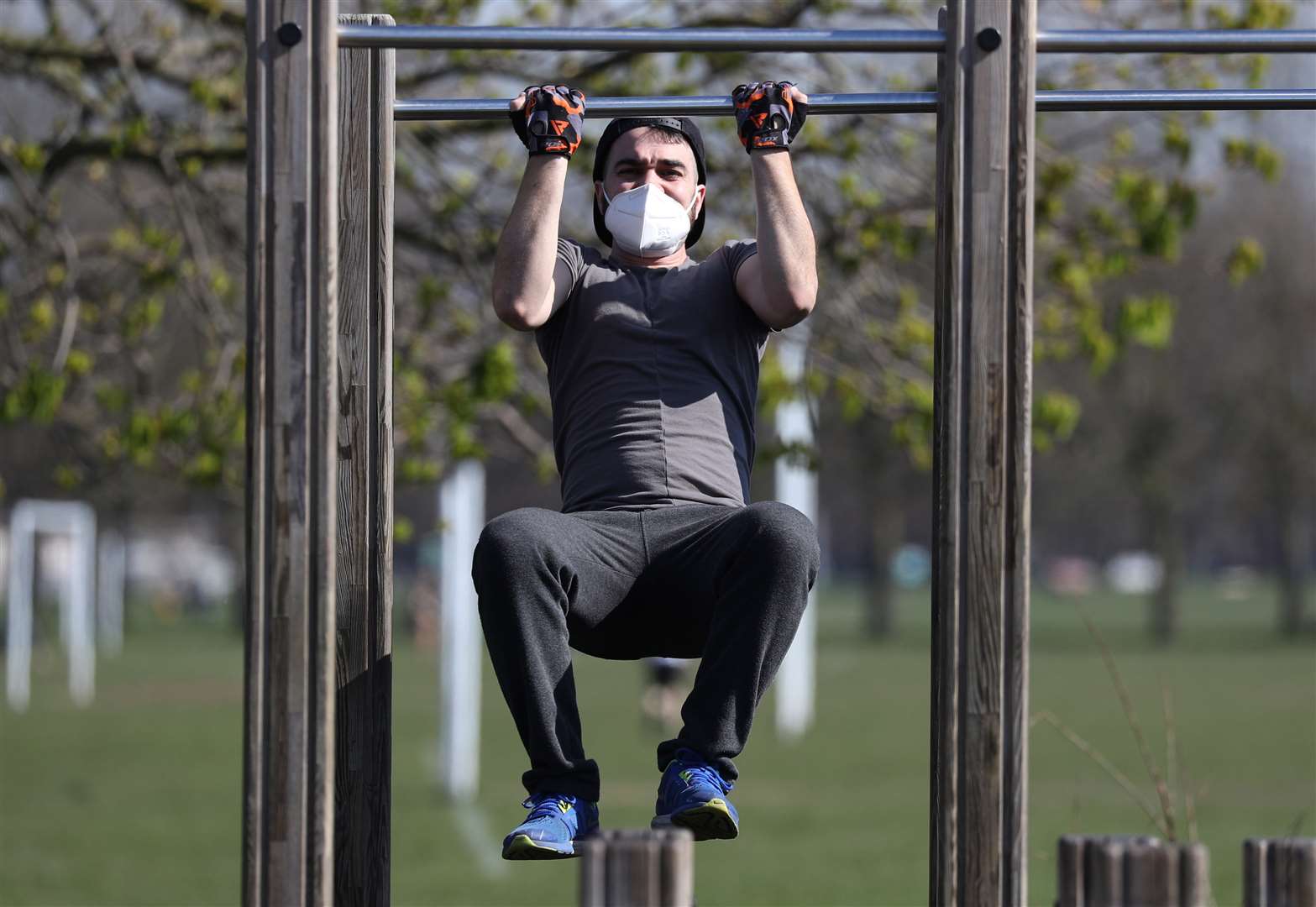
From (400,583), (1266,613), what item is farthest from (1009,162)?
(400,583)

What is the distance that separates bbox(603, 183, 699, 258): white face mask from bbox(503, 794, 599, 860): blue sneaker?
1.21m

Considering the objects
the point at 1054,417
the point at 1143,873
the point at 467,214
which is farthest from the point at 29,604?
the point at 1143,873

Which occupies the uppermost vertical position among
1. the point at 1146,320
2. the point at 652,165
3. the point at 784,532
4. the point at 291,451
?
the point at 1146,320

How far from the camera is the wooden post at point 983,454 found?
3.08 metres

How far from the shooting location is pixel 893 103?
3.82 meters

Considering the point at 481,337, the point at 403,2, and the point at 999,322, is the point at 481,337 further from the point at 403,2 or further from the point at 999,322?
the point at 999,322

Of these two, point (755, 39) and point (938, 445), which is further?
point (755, 39)

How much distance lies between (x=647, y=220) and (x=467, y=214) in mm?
5232

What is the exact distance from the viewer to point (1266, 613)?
189 ft

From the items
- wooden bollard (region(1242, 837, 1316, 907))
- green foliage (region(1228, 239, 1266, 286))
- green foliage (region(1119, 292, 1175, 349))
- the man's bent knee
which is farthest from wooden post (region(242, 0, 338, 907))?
green foliage (region(1228, 239, 1266, 286))

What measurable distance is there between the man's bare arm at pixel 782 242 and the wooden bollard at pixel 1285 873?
1511mm

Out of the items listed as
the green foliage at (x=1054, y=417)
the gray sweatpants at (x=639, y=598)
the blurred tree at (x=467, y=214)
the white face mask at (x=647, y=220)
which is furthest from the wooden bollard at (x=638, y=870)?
the green foliage at (x=1054, y=417)

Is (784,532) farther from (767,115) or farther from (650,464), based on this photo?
(767,115)

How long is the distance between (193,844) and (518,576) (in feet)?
51.8
